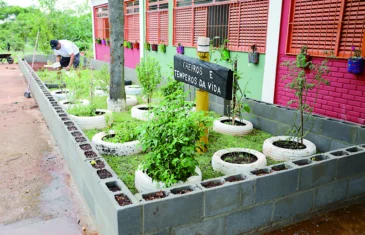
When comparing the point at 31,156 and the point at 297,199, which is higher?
the point at 297,199

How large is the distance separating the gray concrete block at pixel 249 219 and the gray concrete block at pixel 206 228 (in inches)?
2.7

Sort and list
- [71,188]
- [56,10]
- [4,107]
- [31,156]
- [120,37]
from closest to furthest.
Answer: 1. [71,188]
2. [31,156]
3. [120,37]
4. [4,107]
5. [56,10]

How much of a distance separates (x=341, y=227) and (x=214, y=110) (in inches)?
165

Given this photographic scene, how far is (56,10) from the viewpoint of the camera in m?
29.0

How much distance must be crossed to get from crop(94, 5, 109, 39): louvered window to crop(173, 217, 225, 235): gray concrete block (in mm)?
13602

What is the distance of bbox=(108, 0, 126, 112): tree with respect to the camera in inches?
264

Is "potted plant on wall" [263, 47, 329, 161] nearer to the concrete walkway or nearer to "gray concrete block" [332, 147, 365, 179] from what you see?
"gray concrete block" [332, 147, 365, 179]

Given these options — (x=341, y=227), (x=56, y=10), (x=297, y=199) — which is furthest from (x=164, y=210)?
(x=56, y=10)

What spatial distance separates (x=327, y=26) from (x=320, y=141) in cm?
186

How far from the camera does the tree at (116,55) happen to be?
6715 millimetres

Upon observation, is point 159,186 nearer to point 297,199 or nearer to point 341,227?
point 297,199

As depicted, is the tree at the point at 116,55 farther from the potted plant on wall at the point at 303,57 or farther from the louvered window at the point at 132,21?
the louvered window at the point at 132,21

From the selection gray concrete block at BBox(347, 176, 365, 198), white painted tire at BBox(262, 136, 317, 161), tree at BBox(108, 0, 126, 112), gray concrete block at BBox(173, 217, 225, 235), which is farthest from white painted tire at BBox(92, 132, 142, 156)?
gray concrete block at BBox(347, 176, 365, 198)

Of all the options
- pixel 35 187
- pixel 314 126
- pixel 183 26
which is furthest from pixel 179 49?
pixel 35 187
